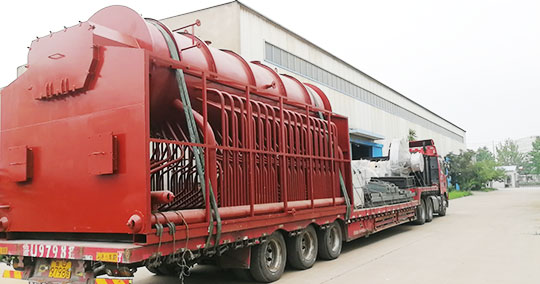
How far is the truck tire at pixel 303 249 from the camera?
7.94m

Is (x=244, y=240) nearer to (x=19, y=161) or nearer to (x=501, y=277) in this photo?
(x=19, y=161)

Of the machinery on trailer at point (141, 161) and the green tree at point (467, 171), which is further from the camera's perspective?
the green tree at point (467, 171)

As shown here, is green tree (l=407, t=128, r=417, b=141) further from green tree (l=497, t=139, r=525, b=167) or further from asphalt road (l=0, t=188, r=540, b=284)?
green tree (l=497, t=139, r=525, b=167)

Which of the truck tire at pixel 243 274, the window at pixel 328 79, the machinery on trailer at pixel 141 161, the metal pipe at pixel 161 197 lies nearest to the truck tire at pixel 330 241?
the machinery on trailer at pixel 141 161

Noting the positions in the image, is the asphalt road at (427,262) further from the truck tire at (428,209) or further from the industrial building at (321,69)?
the industrial building at (321,69)

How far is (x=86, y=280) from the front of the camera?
500 centimetres

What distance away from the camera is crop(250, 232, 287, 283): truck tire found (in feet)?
22.7

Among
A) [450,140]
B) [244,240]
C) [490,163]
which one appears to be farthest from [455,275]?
[450,140]

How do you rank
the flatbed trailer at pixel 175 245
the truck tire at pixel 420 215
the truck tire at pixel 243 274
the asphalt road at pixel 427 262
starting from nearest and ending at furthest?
the flatbed trailer at pixel 175 245 < the truck tire at pixel 243 274 < the asphalt road at pixel 427 262 < the truck tire at pixel 420 215

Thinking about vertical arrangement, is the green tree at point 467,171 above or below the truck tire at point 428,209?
above

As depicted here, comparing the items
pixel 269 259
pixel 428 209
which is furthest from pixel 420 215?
pixel 269 259

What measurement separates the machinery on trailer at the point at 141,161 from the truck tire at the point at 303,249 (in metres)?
0.03

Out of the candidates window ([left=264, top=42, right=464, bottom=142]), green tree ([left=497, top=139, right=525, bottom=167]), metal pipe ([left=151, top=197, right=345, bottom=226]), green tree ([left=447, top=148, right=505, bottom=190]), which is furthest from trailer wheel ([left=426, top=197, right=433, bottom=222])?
green tree ([left=497, top=139, right=525, bottom=167])

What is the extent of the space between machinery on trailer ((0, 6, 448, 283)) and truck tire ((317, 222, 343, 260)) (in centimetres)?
76
